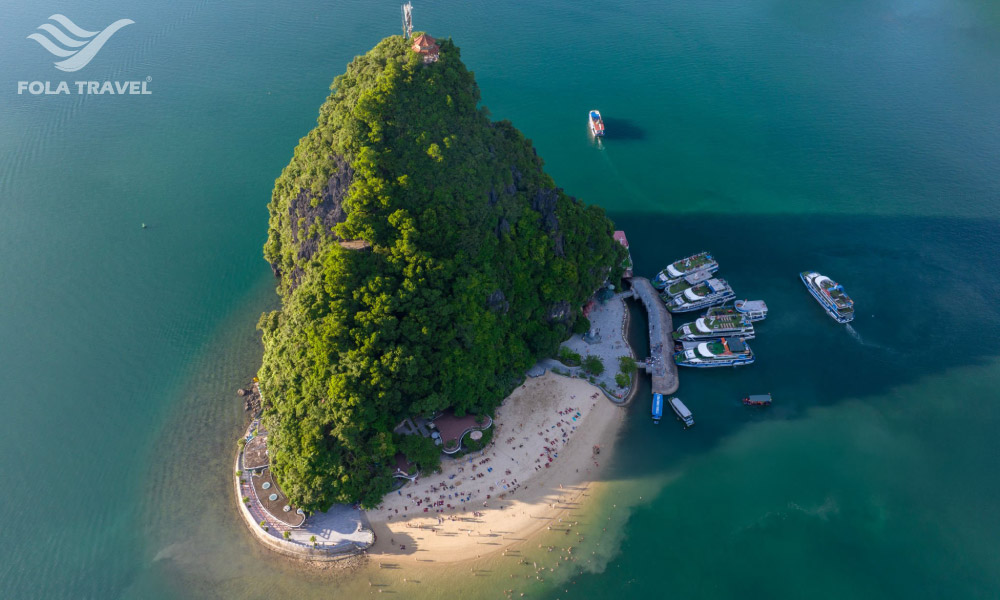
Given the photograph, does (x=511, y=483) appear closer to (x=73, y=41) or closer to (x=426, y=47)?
(x=426, y=47)

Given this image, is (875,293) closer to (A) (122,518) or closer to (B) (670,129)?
(B) (670,129)

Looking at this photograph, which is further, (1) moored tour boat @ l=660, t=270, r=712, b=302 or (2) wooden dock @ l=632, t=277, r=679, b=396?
(1) moored tour boat @ l=660, t=270, r=712, b=302

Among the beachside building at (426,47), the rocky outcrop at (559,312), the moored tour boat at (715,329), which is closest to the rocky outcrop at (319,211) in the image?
the beachside building at (426,47)

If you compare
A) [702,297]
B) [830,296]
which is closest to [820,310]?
[830,296]

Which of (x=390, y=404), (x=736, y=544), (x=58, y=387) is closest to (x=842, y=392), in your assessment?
(x=736, y=544)

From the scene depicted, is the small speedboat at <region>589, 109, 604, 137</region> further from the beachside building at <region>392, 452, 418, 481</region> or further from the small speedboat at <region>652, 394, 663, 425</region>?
the beachside building at <region>392, 452, 418, 481</region>

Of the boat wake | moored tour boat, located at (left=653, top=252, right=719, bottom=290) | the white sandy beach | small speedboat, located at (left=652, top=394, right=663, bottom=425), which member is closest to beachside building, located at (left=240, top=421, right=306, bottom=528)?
the white sandy beach

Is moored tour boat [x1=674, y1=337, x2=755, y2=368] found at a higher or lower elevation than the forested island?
lower
